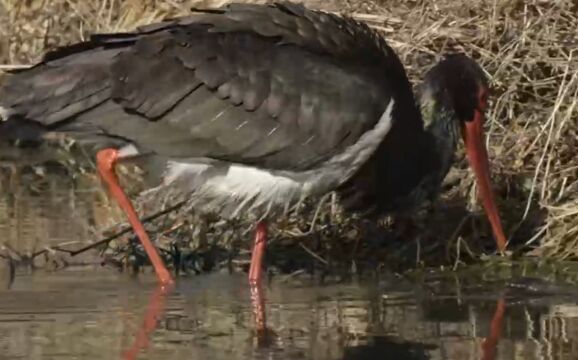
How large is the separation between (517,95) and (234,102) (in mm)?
1878

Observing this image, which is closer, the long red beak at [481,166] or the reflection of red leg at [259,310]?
the reflection of red leg at [259,310]

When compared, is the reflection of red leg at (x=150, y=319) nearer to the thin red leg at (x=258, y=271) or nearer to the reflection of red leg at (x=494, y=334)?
the thin red leg at (x=258, y=271)

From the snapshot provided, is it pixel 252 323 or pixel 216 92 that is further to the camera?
pixel 216 92

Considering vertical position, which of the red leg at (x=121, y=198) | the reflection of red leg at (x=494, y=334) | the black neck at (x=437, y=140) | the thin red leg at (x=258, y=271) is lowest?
the reflection of red leg at (x=494, y=334)

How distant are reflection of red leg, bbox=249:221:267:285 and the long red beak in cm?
110

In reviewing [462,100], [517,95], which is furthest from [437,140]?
[517,95]

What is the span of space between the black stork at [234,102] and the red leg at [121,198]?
0.09 feet

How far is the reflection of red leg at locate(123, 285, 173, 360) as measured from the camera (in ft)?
19.7

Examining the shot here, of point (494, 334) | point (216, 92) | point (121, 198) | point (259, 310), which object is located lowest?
point (494, 334)

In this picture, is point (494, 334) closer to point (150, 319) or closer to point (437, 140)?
point (150, 319)

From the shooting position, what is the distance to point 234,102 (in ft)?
25.4

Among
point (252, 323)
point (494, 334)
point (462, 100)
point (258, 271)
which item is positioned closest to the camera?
point (494, 334)

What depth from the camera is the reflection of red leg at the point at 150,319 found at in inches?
237

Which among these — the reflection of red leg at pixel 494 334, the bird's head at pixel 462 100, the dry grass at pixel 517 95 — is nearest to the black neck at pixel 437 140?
the bird's head at pixel 462 100
